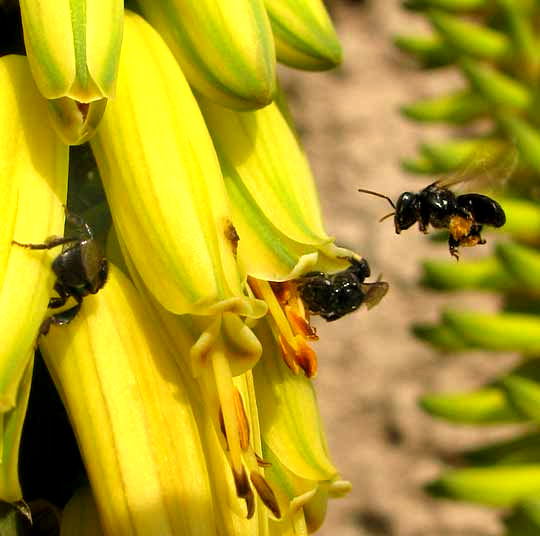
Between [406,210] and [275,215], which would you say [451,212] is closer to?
[406,210]

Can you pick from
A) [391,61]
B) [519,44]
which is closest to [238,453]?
[519,44]

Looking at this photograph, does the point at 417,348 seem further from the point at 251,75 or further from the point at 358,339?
the point at 251,75

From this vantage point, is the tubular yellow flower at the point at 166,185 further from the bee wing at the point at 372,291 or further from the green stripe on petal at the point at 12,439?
the bee wing at the point at 372,291

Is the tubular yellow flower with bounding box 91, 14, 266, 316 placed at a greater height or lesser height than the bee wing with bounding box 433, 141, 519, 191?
greater

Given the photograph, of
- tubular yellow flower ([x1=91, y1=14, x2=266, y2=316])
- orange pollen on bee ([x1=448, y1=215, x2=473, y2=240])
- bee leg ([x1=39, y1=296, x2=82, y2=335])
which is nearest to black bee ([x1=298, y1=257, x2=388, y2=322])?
tubular yellow flower ([x1=91, y1=14, x2=266, y2=316])

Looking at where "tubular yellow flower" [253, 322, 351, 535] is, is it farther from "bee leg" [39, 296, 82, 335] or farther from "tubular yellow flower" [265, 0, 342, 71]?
"tubular yellow flower" [265, 0, 342, 71]

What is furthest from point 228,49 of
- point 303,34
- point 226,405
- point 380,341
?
point 380,341
